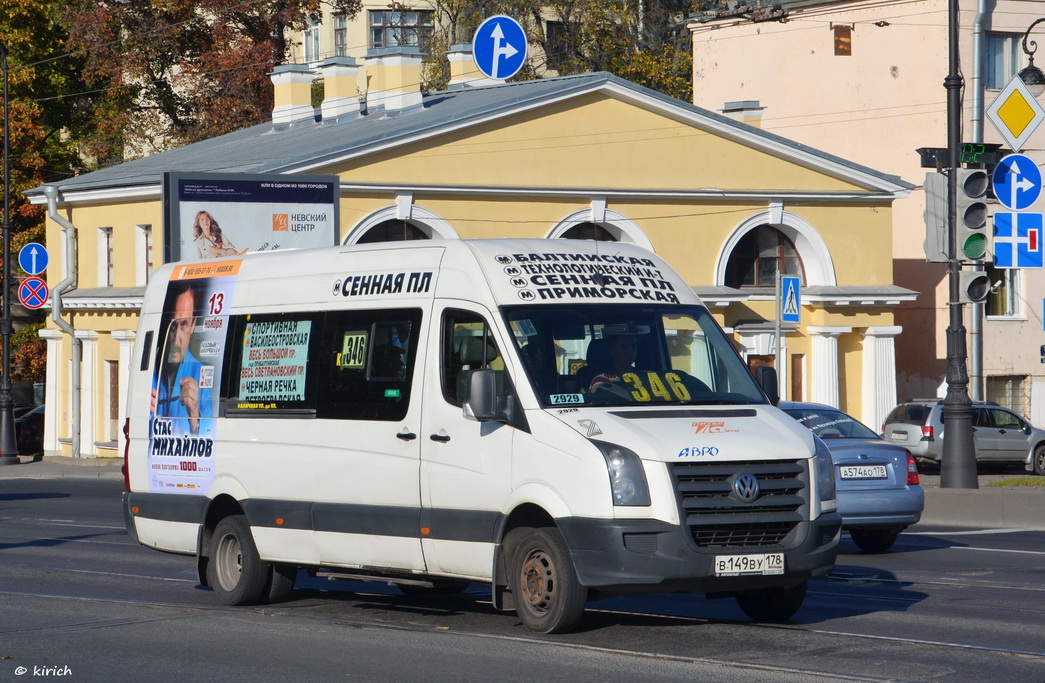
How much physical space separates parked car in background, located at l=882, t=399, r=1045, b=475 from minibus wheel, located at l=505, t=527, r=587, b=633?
23.8 m

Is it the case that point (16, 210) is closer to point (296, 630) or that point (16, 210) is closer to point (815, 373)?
point (815, 373)

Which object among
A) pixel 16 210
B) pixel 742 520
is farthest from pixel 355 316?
pixel 16 210

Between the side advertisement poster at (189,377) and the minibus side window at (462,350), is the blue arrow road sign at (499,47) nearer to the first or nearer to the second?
the side advertisement poster at (189,377)

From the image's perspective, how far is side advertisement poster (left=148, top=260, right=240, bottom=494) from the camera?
40.8 feet

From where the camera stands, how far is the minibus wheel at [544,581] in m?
9.76

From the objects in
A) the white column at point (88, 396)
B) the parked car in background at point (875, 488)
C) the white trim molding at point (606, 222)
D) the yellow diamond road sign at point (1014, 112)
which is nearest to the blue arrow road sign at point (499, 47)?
the white trim molding at point (606, 222)

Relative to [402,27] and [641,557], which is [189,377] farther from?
[402,27]

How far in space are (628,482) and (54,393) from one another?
111 ft

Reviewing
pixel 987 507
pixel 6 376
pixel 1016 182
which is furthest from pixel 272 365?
pixel 6 376

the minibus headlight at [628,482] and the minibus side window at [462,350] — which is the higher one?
the minibus side window at [462,350]

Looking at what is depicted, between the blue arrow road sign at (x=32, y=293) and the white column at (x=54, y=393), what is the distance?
4.11 metres

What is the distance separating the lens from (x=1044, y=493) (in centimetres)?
1883

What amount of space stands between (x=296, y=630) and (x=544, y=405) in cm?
232

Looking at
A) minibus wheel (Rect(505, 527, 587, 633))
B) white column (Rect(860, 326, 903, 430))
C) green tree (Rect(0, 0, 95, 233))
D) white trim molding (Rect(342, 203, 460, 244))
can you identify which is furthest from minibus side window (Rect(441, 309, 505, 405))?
green tree (Rect(0, 0, 95, 233))
